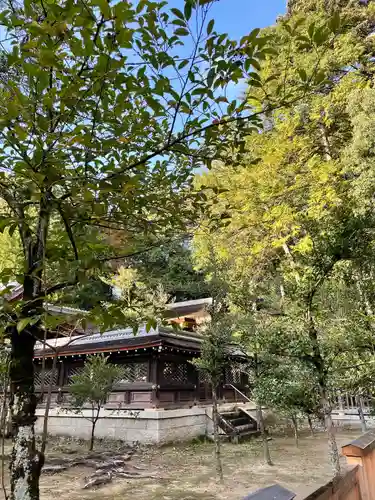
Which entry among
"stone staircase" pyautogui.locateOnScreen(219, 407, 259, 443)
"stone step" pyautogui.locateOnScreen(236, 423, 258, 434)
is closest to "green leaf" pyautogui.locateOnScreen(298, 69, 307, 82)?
"stone staircase" pyautogui.locateOnScreen(219, 407, 259, 443)

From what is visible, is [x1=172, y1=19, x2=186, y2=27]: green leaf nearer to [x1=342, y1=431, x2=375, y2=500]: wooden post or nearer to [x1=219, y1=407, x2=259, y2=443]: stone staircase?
[x1=342, y1=431, x2=375, y2=500]: wooden post

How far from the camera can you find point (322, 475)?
23.2ft

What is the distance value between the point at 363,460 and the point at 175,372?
9166 millimetres

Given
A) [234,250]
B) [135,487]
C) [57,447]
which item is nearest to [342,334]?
[135,487]

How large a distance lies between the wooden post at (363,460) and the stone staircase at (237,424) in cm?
810

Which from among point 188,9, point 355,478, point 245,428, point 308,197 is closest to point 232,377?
point 245,428

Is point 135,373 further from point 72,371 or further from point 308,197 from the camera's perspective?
point 308,197

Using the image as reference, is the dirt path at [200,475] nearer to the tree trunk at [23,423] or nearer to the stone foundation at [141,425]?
the stone foundation at [141,425]

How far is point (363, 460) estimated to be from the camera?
148 inches

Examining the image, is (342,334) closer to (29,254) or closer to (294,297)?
(294,297)

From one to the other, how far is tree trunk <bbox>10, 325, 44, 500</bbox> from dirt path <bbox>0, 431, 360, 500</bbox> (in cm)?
433

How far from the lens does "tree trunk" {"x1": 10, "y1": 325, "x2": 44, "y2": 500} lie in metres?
1.85

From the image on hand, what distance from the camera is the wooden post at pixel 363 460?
371cm

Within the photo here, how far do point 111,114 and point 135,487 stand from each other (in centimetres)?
684
